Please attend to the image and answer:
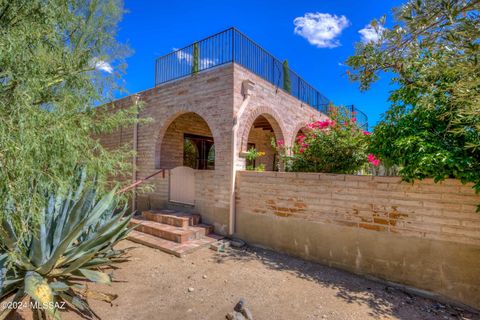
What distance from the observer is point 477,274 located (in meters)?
3.18

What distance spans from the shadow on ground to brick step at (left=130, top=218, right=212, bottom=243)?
877mm

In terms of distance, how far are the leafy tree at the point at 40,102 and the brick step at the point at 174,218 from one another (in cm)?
222

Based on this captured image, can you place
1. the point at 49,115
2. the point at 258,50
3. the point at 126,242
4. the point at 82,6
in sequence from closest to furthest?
the point at 49,115, the point at 82,6, the point at 126,242, the point at 258,50

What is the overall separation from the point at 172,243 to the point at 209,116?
129 inches

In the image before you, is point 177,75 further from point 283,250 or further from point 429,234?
point 429,234

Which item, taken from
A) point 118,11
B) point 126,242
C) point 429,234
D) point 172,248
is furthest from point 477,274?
point 118,11

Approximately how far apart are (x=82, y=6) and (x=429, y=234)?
7311 millimetres

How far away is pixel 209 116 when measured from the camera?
6164 millimetres

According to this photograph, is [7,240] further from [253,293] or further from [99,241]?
[253,293]

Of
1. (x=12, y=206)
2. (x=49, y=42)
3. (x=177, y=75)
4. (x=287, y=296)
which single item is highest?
(x=177, y=75)

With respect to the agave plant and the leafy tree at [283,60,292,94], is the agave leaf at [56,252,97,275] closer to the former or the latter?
the agave plant

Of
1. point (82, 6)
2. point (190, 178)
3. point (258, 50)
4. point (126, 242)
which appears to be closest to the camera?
point (82, 6)

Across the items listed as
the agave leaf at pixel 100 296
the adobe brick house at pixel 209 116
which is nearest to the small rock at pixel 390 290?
the adobe brick house at pixel 209 116

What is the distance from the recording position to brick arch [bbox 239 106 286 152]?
603cm
